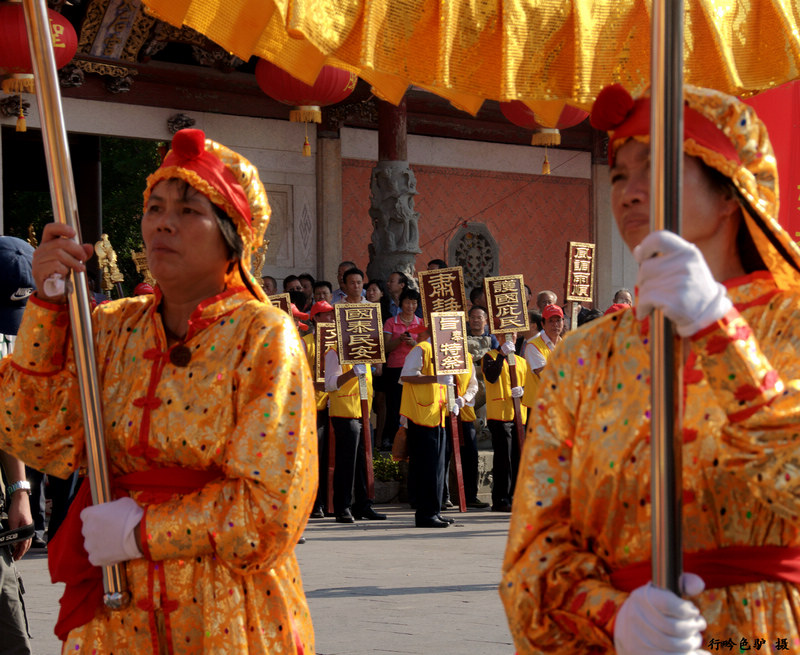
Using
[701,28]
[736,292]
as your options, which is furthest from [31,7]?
[701,28]

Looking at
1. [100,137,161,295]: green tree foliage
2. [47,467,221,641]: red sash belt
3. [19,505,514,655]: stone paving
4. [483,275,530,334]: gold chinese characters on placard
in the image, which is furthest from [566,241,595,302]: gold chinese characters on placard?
[100,137,161,295]: green tree foliage

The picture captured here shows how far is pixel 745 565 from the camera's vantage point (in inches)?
73.6

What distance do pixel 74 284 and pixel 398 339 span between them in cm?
886

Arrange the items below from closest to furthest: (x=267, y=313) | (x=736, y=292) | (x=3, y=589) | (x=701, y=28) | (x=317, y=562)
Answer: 1. (x=736, y=292)
2. (x=267, y=313)
3. (x=701, y=28)
4. (x=3, y=589)
5. (x=317, y=562)

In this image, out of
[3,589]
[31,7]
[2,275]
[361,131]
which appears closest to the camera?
[31,7]

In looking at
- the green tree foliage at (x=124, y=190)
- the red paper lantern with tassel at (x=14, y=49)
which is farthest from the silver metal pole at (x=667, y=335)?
the green tree foliage at (x=124, y=190)

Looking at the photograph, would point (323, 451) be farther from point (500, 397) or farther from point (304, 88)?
point (304, 88)

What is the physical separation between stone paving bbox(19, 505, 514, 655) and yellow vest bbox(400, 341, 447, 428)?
0.85 m

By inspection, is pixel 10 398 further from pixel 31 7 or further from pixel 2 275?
pixel 2 275

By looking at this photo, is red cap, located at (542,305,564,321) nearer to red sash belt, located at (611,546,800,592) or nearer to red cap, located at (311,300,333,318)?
red cap, located at (311,300,333,318)

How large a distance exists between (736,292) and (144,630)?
4.51 feet

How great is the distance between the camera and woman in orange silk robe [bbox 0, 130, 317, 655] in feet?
7.80

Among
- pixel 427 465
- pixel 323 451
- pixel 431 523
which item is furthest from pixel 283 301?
pixel 431 523

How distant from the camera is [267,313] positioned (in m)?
2.59
